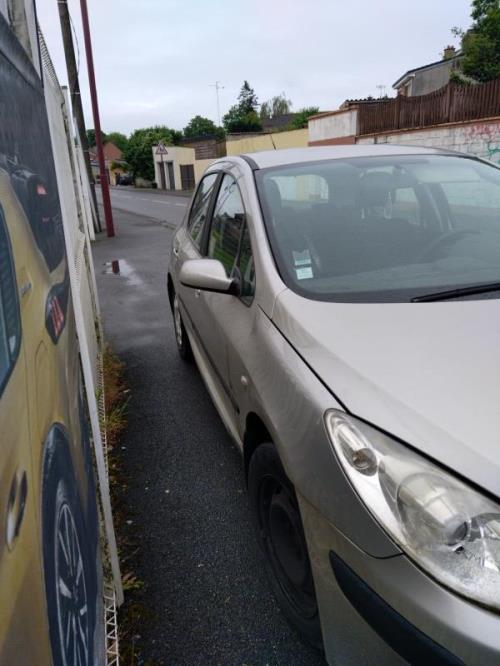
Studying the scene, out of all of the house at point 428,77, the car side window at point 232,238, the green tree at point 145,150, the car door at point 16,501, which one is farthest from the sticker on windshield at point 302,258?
the green tree at point 145,150

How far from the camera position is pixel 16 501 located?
898 mm

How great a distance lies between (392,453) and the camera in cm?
125

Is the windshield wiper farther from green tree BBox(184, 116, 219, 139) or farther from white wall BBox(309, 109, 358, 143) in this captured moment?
green tree BBox(184, 116, 219, 139)

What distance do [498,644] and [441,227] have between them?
1.86 meters

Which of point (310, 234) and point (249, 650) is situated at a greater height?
point (310, 234)

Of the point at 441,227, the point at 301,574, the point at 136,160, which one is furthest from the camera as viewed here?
the point at 136,160

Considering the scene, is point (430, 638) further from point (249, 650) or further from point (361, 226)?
point (361, 226)

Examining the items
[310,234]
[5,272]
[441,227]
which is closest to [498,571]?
[5,272]

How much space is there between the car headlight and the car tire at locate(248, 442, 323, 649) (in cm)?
51

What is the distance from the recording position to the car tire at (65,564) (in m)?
1.10

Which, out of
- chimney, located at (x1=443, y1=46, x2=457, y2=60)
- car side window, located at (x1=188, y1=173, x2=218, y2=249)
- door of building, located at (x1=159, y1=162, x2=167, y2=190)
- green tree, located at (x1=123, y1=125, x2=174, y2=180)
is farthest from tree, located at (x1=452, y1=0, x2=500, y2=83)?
green tree, located at (x1=123, y1=125, x2=174, y2=180)

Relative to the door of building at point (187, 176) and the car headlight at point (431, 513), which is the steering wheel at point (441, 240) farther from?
the door of building at point (187, 176)

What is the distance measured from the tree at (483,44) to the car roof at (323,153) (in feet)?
67.5

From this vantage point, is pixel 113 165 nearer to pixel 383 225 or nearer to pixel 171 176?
pixel 171 176
